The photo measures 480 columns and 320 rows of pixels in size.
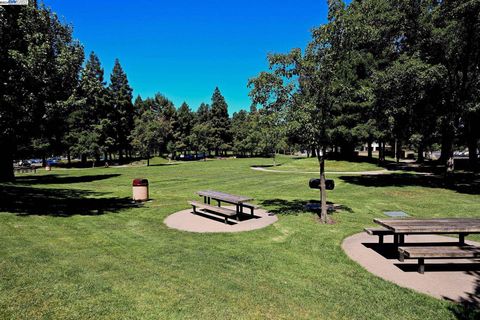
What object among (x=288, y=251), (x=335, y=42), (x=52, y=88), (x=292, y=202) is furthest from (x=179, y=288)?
(x=52, y=88)

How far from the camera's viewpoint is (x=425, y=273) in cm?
630

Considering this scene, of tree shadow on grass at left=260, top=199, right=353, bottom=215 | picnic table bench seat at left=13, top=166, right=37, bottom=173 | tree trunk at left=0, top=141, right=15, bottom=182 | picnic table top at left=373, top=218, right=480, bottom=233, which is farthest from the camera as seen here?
picnic table bench seat at left=13, top=166, right=37, bottom=173

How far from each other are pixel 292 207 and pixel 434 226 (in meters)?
6.75

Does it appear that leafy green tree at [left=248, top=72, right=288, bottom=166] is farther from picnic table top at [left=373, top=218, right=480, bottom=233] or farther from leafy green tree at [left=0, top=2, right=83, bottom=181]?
leafy green tree at [left=0, top=2, right=83, bottom=181]

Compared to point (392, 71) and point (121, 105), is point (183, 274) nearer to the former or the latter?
point (392, 71)

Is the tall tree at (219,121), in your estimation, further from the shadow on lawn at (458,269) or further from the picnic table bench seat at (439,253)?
the picnic table bench seat at (439,253)

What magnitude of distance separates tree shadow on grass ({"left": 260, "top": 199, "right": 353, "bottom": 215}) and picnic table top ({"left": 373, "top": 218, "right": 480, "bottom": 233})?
5.04 meters

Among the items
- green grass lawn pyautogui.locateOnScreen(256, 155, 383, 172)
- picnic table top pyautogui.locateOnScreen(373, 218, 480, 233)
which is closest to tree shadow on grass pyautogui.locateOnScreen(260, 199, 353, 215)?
picnic table top pyautogui.locateOnScreen(373, 218, 480, 233)

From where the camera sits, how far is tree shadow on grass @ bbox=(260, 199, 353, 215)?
1213 cm

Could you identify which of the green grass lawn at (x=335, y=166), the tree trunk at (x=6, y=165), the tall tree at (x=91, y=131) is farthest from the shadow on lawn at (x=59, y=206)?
the tall tree at (x=91, y=131)

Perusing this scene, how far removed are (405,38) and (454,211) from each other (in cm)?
1349

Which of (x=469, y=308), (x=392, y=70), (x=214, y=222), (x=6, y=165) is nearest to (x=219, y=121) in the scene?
(x=6, y=165)

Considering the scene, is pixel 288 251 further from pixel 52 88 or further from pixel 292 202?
pixel 52 88

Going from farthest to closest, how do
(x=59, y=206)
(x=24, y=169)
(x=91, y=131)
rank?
(x=91, y=131), (x=24, y=169), (x=59, y=206)
